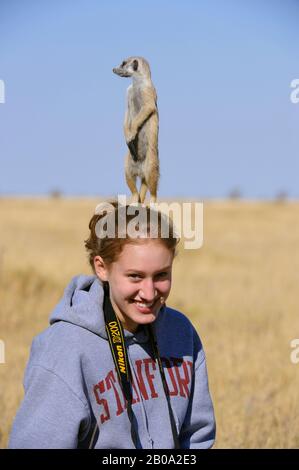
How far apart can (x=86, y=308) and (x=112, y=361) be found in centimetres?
26

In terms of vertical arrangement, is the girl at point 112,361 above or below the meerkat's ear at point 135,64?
below

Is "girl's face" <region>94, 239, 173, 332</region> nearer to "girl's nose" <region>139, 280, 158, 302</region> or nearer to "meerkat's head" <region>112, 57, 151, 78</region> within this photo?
"girl's nose" <region>139, 280, 158, 302</region>

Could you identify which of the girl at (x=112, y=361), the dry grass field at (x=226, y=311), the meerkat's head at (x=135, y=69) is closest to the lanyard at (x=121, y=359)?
the girl at (x=112, y=361)

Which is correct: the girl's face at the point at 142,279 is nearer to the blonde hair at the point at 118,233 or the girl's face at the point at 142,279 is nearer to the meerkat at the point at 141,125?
the blonde hair at the point at 118,233

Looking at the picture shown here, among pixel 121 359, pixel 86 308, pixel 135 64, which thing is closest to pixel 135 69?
pixel 135 64

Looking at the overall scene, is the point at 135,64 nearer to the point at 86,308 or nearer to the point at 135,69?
the point at 135,69

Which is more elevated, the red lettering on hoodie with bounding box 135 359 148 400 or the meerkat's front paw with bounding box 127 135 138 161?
the meerkat's front paw with bounding box 127 135 138 161

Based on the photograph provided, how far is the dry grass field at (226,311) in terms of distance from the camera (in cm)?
727

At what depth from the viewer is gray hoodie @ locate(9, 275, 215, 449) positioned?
3.37m

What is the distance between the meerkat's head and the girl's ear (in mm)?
856

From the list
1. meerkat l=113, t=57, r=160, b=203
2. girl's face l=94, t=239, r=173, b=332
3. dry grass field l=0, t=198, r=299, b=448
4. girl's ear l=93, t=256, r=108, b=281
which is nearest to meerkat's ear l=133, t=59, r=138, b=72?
meerkat l=113, t=57, r=160, b=203

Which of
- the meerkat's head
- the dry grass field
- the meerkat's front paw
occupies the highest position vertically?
the meerkat's head

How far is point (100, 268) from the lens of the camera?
12.1 feet
